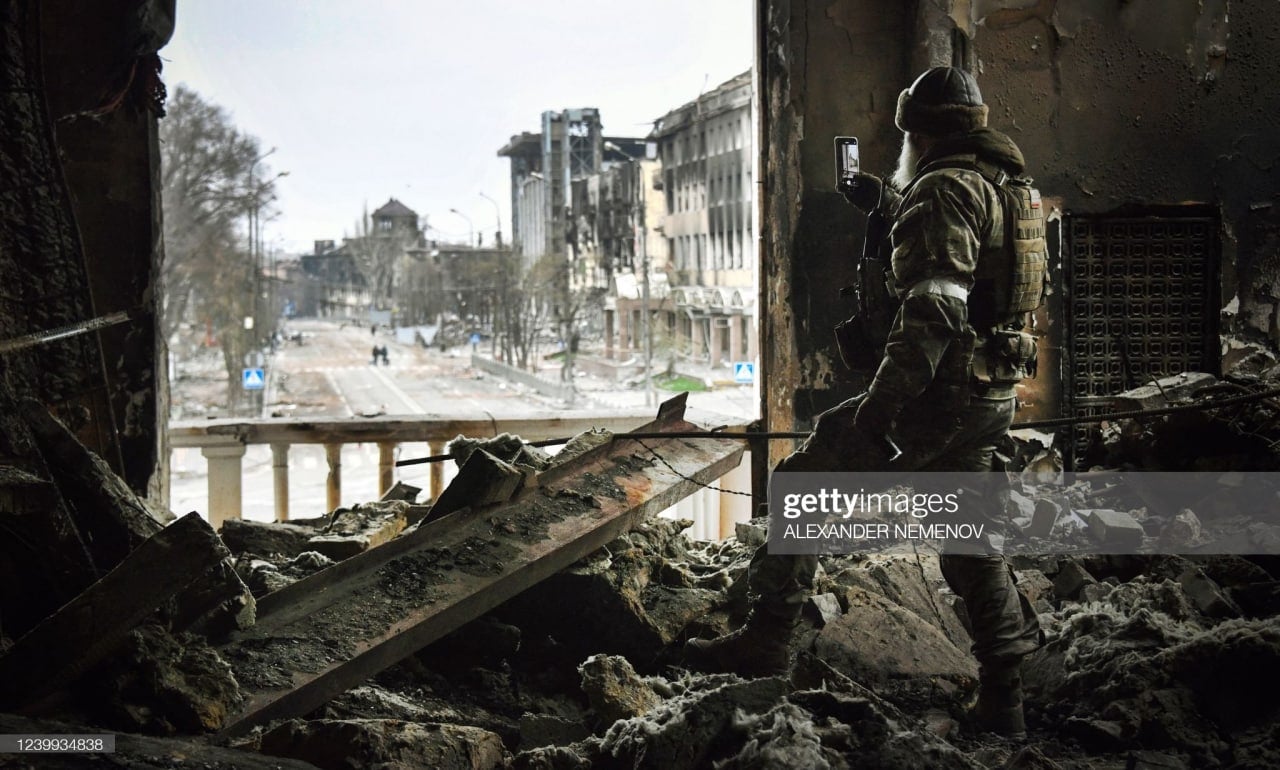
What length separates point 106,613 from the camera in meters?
2.28

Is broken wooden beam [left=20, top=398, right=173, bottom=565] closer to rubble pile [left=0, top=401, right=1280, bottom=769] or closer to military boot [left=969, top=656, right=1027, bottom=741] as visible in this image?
rubble pile [left=0, top=401, right=1280, bottom=769]

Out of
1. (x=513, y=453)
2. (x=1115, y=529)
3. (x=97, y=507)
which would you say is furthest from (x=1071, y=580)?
(x=97, y=507)

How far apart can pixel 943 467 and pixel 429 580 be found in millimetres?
1490

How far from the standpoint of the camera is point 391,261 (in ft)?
91.4

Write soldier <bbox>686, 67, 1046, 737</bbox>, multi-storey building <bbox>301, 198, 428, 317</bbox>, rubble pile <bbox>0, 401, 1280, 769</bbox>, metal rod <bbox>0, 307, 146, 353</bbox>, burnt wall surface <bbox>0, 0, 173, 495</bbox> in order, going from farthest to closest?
multi-storey building <bbox>301, 198, 428, 317</bbox> < burnt wall surface <bbox>0, 0, 173, 495</bbox> < metal rod <bbox>0, 307, 146, 353</bbox> < soldier <bbox>686, 67, 1046, 737</bbox> < rubble pile <bbox>0, 401, 1280, 769</bbox>

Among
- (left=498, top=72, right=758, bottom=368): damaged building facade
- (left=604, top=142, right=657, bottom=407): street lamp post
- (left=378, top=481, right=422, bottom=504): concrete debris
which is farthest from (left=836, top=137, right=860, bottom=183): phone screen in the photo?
(left=604, top=142, right=657, bottom=407): street lamp post

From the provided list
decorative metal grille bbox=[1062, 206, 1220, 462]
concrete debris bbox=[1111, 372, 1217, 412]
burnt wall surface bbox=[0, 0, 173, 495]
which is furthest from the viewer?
decorative metal grille bbox=[1062, 206, 1220, 462]

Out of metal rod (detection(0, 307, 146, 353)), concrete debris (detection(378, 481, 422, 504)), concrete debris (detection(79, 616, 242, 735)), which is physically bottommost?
concrete debris (detection(79, 616, 242, 735))

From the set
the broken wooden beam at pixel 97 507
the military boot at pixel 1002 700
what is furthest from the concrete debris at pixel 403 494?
the military boot at pixel 1002 700

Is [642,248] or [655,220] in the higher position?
[655,220]

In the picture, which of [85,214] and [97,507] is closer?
[97,507]

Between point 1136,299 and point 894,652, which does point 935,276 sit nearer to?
point 894,652

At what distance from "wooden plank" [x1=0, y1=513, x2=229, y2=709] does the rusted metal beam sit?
12.8 inches

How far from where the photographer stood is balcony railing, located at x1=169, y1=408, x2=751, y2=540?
4.95m
